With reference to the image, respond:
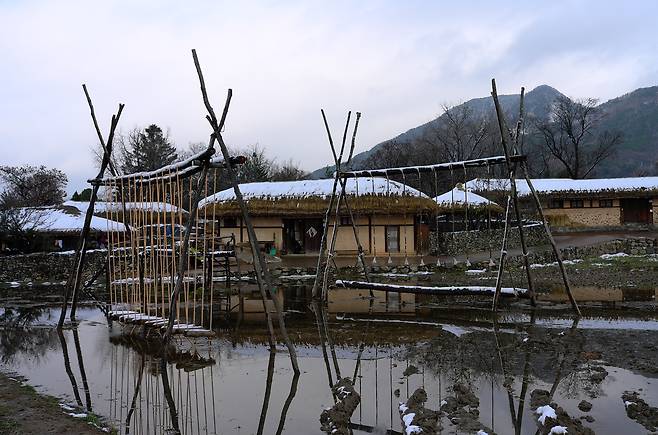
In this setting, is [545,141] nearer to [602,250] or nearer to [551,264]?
[602,250]

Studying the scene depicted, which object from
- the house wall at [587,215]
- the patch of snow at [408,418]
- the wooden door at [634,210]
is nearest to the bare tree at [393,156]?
the house wall at [587,215]

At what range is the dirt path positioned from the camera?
199 inches

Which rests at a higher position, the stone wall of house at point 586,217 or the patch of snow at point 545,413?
the stone wall of house at point 586,217

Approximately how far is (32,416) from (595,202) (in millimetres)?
37314

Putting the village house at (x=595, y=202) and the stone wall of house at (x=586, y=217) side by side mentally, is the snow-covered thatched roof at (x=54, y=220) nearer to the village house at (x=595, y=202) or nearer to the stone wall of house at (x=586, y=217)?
the village house at (x=595, y=202)

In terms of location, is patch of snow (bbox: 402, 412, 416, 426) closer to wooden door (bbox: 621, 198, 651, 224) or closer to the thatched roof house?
the thatched roof house

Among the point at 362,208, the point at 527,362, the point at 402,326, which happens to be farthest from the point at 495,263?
the point at 527,362

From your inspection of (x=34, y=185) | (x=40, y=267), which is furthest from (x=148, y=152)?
(x=40, y=267)

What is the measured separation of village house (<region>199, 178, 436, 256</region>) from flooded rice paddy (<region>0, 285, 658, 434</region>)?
12.2 meters

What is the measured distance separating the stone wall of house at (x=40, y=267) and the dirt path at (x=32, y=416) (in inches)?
606

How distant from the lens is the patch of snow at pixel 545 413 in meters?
4.85

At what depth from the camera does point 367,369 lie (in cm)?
700

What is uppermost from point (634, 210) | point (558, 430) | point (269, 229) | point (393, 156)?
point (393, 156)

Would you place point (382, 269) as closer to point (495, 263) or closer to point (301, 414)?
point (495, 263)
